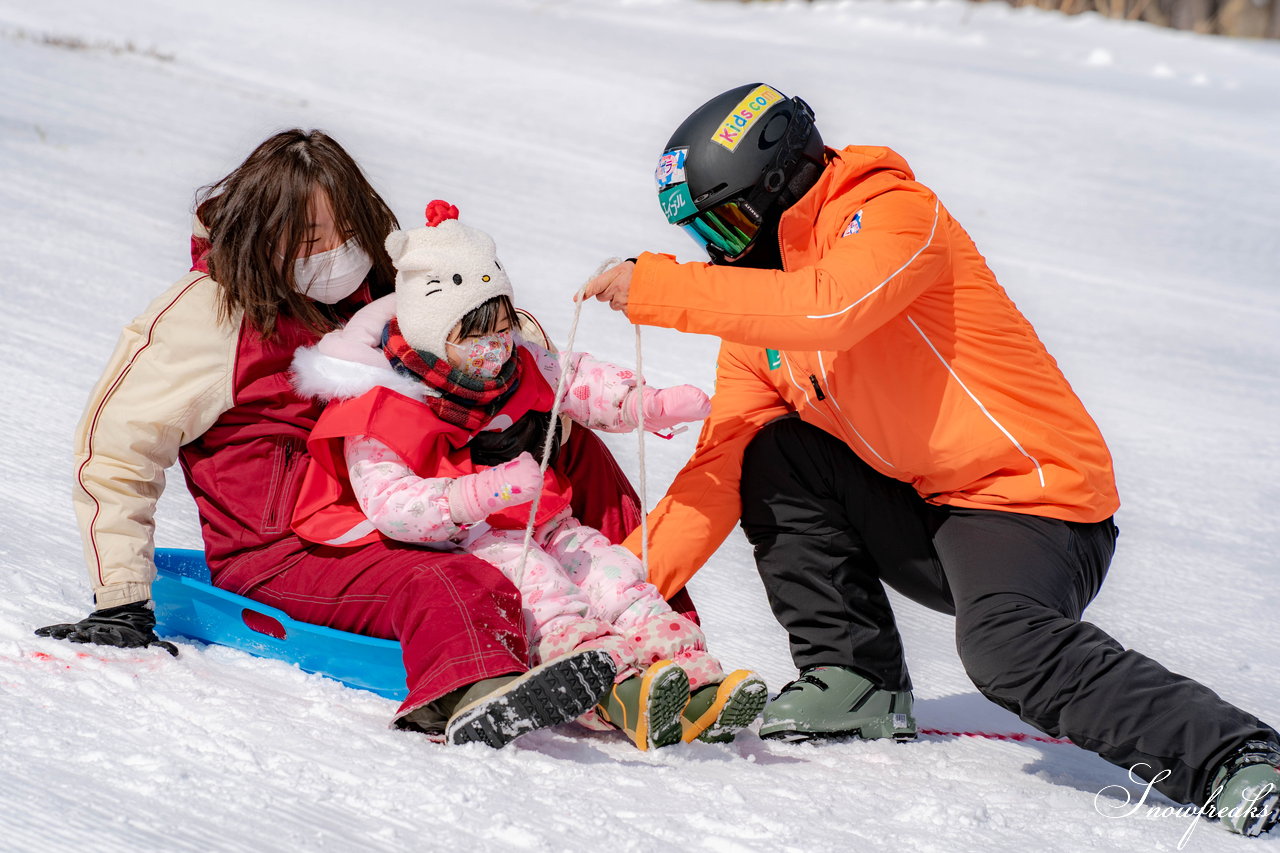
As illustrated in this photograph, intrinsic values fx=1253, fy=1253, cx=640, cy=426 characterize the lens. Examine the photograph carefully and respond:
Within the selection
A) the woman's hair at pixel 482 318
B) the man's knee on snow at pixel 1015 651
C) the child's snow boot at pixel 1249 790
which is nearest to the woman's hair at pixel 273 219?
the woman's hair at pixel 482 318

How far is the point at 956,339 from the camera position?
7.51ft

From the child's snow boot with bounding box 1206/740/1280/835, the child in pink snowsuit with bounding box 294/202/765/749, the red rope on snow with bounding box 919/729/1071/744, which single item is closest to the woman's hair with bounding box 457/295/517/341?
the child in pink snowsuit with bounding box 294/202/765/749

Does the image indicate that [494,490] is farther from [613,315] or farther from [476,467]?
[613,315]

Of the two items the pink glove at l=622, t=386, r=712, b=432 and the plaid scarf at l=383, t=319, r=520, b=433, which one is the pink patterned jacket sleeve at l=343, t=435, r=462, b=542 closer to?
the plaid scarf at l=383, t=319, r=520, b=433

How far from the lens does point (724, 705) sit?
2105 millimetres

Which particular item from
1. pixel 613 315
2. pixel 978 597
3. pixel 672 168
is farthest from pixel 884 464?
pixel 613 315

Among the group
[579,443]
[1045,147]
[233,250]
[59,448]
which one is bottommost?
[59,448]

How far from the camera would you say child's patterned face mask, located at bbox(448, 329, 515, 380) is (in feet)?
7.52

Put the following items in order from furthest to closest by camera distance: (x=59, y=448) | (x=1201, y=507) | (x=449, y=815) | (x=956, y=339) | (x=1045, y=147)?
(x=1045, y=147) → (x=1201, y=507) → (x=59, y=448) → (x=956, y=339) → (x=449, y=815)

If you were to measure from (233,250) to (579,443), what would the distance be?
2.58 ft

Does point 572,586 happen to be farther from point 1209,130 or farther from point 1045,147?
point 1209,130

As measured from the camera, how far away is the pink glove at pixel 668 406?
7.95 ft

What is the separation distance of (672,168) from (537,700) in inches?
41.2

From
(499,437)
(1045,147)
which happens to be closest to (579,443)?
(499,437)
